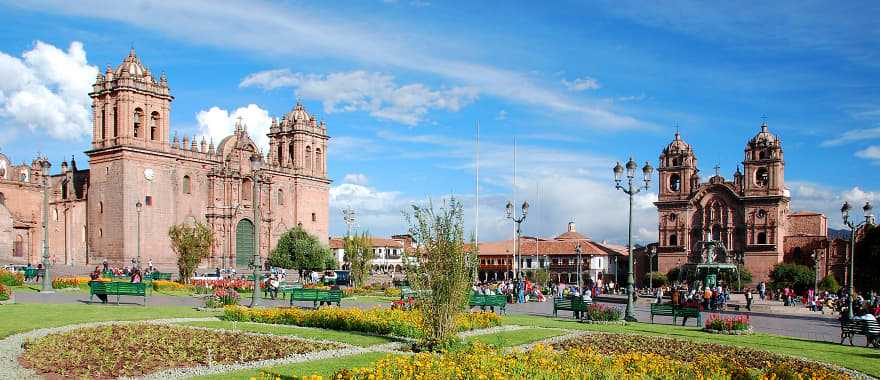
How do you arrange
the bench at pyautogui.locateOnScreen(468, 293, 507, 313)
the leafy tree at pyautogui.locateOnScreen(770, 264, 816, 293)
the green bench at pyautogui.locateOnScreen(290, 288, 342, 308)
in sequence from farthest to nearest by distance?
the leafy tree at pyautogui.locateOnScreen(770, 264, 816, 293)
the bench at pyautogui.locateOnScreen(468, 293, 507, 313)
the green bench at pyautogui.locateOnScreen(290, 288, 342, 308)

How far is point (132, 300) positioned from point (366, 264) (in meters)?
15.7

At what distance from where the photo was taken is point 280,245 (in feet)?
196

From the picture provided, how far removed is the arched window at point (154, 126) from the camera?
53375mm

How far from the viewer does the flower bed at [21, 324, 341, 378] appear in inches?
464

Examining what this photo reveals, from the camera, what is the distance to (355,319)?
58.2ft

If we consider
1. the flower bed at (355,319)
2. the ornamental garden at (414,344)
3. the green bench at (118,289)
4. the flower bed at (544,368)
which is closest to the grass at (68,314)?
the ornamental garden at (414,344)

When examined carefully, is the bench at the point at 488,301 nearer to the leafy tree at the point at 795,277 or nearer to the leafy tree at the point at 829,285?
the leafy tree at the point at 829,285

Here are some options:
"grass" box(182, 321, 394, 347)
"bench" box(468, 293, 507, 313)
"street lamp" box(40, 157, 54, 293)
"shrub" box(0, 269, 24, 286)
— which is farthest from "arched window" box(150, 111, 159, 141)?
"grass" box(182, 321, 394, 347)

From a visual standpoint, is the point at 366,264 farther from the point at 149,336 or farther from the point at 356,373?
the point at 356,373

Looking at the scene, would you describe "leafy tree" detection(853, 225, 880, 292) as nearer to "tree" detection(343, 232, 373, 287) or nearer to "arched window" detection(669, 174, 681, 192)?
"arched window" detection(669, 174, 681, 192)

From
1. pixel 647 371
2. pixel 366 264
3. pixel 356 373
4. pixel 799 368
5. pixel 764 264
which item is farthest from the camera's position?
pixel 764 264

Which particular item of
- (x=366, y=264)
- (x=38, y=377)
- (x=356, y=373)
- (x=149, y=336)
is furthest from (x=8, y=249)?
(x=356, y=373)

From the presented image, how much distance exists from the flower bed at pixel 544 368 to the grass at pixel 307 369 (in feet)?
4.84

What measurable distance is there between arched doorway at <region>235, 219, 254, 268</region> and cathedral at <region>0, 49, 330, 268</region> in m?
0.08
